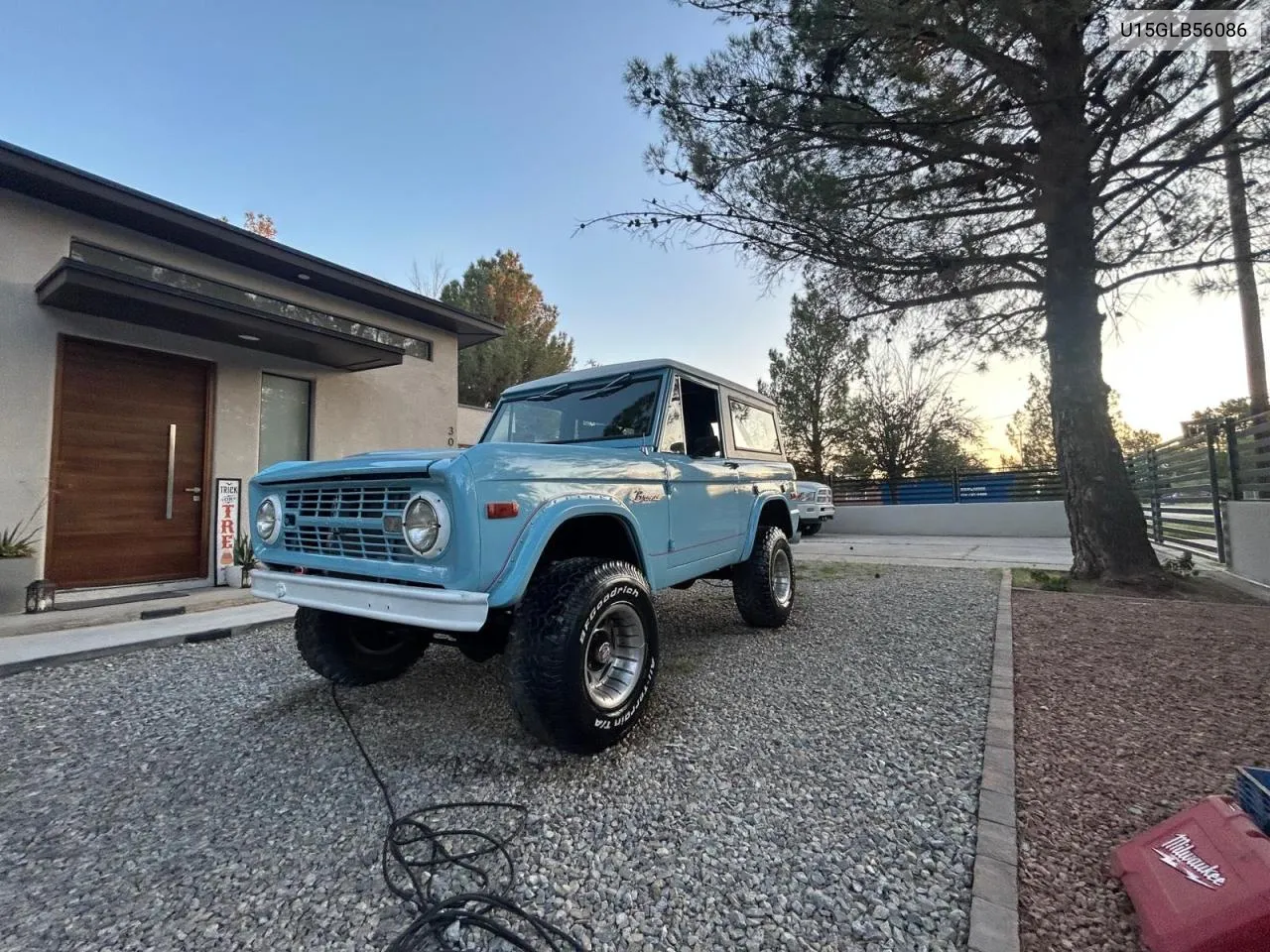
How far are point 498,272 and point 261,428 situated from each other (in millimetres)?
12865

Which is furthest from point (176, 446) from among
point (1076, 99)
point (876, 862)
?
point (1076, 99)

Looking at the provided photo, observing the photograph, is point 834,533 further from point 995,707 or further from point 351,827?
point 351,827

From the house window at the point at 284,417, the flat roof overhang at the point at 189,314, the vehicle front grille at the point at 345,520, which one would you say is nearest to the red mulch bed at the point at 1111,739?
the vehicle front grille at the point at 345,520

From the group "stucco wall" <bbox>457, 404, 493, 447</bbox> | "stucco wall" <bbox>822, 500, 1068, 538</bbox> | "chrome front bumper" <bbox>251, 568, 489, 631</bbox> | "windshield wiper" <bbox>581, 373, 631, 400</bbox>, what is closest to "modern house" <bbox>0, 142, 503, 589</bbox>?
"stucco wall" <bbox>457, 404, 493, 447</bbox>

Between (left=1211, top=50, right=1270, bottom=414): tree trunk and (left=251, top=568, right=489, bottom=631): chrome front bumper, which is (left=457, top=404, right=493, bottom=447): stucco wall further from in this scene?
(left=1211, top=50, right=1270, bottom=414): tree trunk

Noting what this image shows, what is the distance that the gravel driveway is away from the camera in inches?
54.7

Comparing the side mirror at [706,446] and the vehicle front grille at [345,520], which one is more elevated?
the side mirror at [706,446]

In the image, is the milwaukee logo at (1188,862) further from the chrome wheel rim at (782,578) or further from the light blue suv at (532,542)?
the chrome wheel rim at (782,578)

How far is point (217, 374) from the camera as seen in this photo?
631 centimetres

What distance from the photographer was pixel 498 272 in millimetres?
18062

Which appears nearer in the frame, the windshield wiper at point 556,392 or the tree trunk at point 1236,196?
the windshield wiper at point 556,392

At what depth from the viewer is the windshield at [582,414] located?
321 centimetres

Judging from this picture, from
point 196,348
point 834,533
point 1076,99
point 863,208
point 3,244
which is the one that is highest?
point 1076,99

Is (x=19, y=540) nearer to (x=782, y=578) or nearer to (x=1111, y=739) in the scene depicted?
(x=782, y=578)
